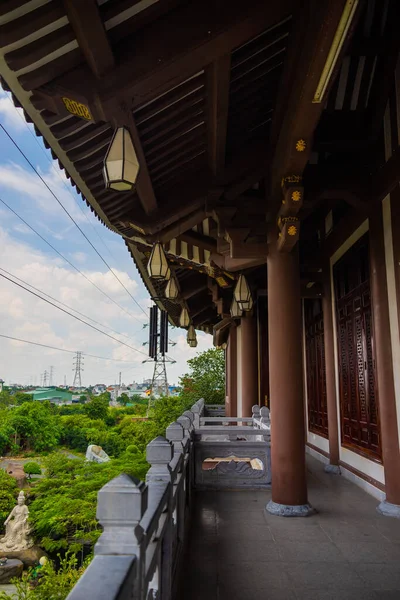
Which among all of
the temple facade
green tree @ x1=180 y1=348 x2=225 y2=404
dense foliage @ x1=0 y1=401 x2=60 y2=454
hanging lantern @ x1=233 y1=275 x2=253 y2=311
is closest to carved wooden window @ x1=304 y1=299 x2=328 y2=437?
the temple facade

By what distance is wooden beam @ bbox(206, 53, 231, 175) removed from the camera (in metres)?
3.39

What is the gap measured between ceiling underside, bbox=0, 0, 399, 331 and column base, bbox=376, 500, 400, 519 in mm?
3002

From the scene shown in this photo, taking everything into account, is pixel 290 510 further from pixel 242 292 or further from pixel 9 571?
pixel 9 571

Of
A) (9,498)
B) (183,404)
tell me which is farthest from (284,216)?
(9,498)

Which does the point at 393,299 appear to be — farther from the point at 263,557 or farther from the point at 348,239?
the point at 263,557

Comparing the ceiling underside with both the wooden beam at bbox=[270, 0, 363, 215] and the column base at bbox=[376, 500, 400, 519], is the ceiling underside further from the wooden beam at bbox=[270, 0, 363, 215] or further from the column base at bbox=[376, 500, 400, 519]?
the column base at bbox=[376, 500, 400, 519]

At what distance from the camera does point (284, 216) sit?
4.61 meters

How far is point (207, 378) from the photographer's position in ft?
64.2

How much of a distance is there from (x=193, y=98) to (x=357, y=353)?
4.14 meters

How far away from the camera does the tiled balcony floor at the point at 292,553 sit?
310 cm

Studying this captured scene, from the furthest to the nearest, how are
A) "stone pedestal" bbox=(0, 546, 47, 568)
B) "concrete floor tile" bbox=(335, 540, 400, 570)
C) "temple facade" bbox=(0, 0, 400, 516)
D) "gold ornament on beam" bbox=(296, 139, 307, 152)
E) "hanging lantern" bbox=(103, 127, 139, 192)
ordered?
"stone pedestal" bbox=(0, 546, 47, 568)
"gold ornament on beam" bbox=(296, 139, 307, 152)
"concrete floor tile" bbox=(335, 540, 400, 570)
"hanging lantern" bbox=(103, 127, 139, 192)
"temple facade" bbox=(0, 0, 400, 516)

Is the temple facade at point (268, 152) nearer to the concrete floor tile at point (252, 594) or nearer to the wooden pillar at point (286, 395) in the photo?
the wooden pillar at point (286, 395)

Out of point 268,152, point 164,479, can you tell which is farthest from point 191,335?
point 164,479

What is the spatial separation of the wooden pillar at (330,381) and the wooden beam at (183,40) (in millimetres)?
5060
